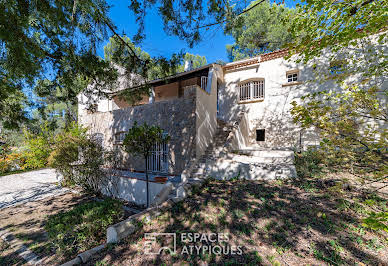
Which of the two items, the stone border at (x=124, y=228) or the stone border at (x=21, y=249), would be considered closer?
→ the stone border at (x=124, y=228)

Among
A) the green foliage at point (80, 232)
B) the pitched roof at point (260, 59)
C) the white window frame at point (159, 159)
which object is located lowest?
the green foliage at point (80, 232)

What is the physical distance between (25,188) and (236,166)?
10.6 meters

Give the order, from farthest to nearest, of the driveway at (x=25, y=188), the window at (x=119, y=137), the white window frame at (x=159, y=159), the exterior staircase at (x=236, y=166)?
the window at (x=119, y=137) → the white window frame at (x=159, y=159) → the driveway at (x=25, y=188) → the exterior staircase at (x=236, y=166)

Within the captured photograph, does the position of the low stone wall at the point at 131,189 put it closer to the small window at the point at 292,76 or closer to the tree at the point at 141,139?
the tree at the point at 141,139

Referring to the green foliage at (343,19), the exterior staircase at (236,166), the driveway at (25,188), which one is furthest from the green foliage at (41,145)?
the green foliage at (343,19)

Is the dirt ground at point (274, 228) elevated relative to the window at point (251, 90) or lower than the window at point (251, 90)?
lower

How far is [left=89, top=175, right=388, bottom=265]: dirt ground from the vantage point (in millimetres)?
2289

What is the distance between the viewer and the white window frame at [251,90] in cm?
869

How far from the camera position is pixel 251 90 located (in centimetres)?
882

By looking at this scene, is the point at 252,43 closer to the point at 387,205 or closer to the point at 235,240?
the point at 387,205

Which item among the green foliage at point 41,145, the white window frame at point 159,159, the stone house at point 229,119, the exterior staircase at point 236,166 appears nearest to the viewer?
the exterior staircase at point 236,166

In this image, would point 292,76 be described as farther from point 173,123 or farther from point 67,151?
point 67,151

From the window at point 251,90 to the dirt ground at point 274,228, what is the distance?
19.1 ft

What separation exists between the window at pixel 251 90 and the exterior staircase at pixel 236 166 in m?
4.02
